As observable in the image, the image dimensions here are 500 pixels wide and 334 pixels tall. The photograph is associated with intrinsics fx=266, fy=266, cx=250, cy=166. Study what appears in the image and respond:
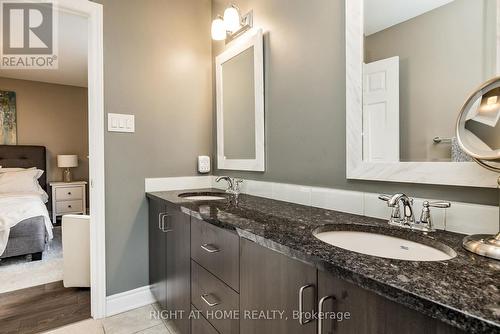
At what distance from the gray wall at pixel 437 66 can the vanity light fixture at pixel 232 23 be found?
3.33 ft

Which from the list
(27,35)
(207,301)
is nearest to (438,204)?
(207,301)

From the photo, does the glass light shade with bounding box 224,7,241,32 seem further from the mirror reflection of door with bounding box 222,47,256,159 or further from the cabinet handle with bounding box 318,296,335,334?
the cabinet handle with bounding box 318,296,335,334

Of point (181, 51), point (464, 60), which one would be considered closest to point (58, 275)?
point (181, 51)

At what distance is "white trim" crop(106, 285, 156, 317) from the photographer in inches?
70.6

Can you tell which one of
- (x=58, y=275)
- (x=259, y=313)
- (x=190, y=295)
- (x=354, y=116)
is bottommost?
(x=58, y=275)

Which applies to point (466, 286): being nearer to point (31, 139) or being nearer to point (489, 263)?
point (489, 263)

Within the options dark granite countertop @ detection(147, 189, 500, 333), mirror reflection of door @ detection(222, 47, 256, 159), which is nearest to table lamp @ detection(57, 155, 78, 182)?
mirror reflection of door @ detection(222, 47, 256, 159)

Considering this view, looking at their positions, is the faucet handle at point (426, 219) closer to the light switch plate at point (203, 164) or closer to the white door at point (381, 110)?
the white door at point (381, 110)

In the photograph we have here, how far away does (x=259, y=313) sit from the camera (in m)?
0.84

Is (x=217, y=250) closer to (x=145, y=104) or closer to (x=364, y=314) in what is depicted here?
A: (x=364, y=314)

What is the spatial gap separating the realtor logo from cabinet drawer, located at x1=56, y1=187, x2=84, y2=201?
1826 millimetres

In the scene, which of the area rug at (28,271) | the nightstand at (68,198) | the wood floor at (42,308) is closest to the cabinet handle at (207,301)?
the wood floor at (42,308)

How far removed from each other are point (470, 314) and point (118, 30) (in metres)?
2.20

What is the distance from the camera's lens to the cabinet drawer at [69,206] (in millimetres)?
4199
